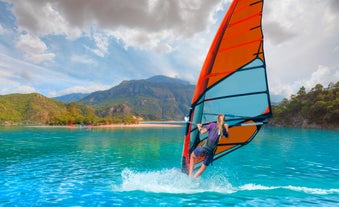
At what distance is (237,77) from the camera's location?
8.27 metres

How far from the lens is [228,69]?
8.25 m

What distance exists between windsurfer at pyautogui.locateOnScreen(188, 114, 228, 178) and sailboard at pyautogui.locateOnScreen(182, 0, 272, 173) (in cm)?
42

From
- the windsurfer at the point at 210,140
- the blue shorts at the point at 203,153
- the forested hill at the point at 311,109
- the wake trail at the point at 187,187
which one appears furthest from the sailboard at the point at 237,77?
the forested hill at the point at 311,109

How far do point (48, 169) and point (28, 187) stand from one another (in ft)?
17.3

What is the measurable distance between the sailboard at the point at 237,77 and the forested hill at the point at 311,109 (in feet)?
275

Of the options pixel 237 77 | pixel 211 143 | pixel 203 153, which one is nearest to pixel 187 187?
pixel 203 153

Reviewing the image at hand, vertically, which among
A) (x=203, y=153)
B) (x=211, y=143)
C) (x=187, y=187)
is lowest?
(x=187, y=187)

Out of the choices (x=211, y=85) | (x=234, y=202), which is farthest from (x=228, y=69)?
(x=234, y=202)

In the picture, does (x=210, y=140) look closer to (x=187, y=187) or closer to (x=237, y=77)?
(x=237, y=77)

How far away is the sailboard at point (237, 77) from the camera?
7.68m

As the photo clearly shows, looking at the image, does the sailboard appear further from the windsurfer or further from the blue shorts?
the blue shorts

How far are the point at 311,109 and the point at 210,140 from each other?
93.2m

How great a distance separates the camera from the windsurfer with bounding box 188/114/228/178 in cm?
780

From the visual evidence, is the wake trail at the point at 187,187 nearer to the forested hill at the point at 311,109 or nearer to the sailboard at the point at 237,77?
the sailboard at the point at 237,77
